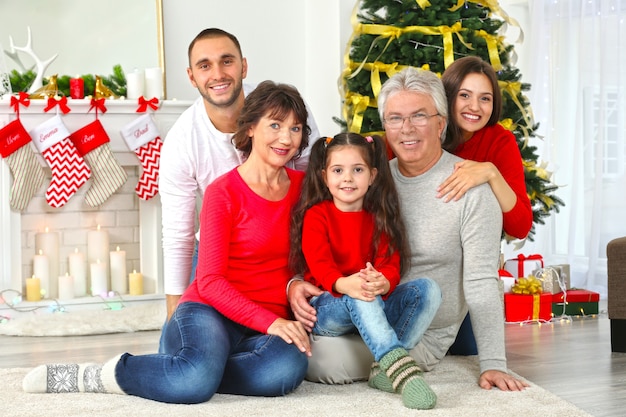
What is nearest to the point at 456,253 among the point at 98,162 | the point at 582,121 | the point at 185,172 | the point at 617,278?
the point at 617,278

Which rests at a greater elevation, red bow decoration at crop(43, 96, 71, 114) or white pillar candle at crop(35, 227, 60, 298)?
red bow decoration at crop(43, 96, 71, 114)

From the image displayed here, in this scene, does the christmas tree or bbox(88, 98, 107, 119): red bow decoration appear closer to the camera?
the christmas tree

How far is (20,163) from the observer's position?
4.44 metres

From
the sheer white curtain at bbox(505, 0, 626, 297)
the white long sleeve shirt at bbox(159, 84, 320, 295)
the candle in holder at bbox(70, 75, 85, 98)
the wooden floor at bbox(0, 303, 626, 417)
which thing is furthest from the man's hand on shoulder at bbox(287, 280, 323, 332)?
the sheer white curtain at bbox(505, 0, 626, 297)

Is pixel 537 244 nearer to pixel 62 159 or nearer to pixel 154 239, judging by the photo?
pixel 154 239

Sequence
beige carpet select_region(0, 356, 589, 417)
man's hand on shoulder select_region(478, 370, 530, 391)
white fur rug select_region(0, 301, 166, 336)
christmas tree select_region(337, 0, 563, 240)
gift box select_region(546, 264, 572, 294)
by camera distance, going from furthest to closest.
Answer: gift box select_region(546, 264, 572, 294)
white fur rug select_region(0, 301, 166, 336)
christmas tree select_region(337, 0, 563, 240)
man's hand on shoulder select_region(478, 370, 530, 391)
beige carpet select_region(0, 356, 589, 417)

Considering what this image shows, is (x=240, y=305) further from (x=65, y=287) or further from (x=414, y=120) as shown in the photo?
(x=65, y=287)

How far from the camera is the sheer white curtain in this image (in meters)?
5.16

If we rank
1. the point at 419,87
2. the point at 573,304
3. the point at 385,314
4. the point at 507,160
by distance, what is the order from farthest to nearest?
the point at 573,304, the point at 507,160, the point at 419,87, the point at 385,314

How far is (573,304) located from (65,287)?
101 inches

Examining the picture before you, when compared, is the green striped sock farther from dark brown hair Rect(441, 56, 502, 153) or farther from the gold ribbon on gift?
the gold ribbon on gift

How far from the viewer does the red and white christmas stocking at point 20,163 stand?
4.39 m

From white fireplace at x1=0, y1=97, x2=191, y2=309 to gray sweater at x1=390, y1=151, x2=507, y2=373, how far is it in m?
2.20

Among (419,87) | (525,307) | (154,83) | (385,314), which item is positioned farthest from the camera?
(154,83)
